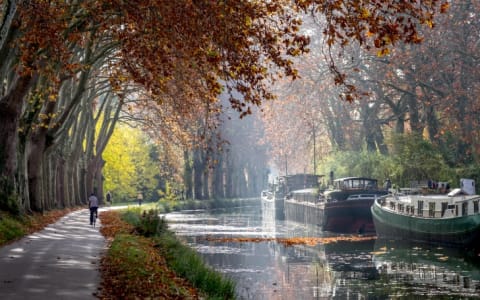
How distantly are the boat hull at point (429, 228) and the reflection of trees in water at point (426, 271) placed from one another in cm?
109

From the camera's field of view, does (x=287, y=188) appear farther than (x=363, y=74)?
Yes

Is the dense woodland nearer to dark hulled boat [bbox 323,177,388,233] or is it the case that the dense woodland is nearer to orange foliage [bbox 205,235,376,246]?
dark hulled boat [bbox 323,177,388,233]

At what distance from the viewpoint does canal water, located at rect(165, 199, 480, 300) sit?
856 inches

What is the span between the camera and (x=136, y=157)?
3681 inches

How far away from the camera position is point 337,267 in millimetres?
27859

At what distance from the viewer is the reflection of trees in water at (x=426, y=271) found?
2203 centimetres

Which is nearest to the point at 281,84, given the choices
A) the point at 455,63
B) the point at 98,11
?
the point at 455,63

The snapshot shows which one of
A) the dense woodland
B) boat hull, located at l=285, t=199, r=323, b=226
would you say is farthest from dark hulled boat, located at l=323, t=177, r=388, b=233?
the dense woodland

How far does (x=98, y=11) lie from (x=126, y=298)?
10.6 metres

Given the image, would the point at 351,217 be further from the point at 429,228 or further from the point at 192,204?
the point at 192,204

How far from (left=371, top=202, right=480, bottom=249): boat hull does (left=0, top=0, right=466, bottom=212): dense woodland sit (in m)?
6.10

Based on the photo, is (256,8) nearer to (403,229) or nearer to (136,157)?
(403,229)

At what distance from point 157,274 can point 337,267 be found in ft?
42.9

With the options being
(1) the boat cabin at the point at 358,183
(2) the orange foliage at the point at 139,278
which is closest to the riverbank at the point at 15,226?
(2) the orange foliage at the point at 139,278
